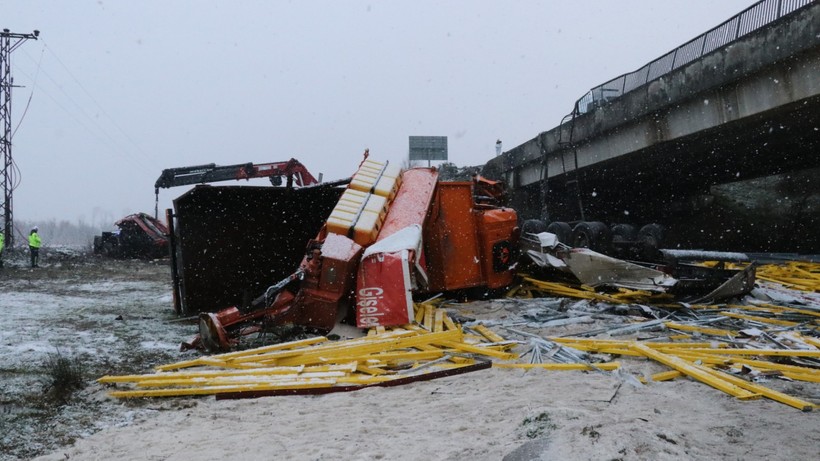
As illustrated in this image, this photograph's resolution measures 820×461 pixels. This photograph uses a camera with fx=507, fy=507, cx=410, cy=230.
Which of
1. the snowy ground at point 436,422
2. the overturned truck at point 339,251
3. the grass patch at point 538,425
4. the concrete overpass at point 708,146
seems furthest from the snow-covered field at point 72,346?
the concrete overpass at point 708,146

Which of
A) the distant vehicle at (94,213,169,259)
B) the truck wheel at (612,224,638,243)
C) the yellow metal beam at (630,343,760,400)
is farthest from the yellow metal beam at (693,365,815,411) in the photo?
the distant vehicle at (94,213,169,259)

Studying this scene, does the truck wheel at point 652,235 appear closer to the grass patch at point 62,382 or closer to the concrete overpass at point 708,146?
the concrete overpass at point 708,146

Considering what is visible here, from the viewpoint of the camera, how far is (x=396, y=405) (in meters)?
3.88

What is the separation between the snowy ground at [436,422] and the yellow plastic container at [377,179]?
4.00 m

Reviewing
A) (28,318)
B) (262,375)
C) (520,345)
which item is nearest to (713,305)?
(520,345)

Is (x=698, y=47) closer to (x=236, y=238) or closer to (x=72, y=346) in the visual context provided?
(x=236, y=238)

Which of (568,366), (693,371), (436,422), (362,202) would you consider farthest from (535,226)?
(436,422)

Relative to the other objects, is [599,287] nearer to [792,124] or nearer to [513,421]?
[513,421]

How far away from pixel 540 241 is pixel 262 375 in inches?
243

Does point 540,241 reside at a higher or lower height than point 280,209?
lower

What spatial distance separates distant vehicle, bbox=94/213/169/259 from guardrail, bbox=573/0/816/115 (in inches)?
789

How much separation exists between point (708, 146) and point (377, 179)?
11.2 meters

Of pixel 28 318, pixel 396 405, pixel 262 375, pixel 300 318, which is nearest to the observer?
pixel 396 405

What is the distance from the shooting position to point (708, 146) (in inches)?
575
